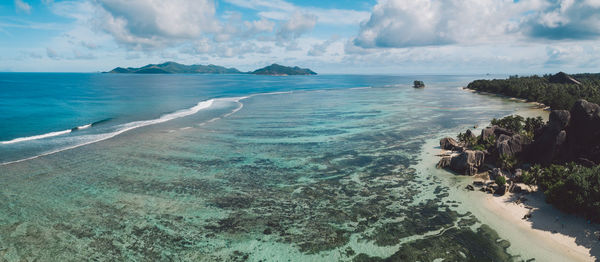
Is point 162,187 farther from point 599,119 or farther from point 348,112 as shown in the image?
point 348,112

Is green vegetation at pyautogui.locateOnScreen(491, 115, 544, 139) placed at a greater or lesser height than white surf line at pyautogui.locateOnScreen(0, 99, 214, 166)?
greater

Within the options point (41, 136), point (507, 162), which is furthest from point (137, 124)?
point (507, 162)

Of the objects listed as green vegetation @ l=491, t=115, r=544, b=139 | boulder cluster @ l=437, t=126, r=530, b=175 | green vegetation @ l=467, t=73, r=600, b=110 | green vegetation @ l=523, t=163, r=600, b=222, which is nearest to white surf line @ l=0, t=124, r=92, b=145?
boulder cluster @ l=437, t=126, r=530, b=175

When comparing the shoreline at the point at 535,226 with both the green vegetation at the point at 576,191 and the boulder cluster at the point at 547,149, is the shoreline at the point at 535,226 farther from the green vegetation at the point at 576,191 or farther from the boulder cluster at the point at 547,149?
the boulder cluster at the point at 547,149

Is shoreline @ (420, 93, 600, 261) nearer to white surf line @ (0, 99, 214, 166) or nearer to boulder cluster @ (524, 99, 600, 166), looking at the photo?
boulder cluster @ (524, 99, 600, 166)

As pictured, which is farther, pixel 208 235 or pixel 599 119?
pixel 599 119

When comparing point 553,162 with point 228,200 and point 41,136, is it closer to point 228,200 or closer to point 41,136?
point 228,200

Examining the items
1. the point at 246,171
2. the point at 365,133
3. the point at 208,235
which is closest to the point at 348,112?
the point at 365,133
